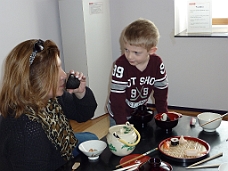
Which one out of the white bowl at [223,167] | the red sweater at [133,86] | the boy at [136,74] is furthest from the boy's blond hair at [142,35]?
the white bowl at [223,167]

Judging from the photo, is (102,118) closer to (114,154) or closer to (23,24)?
(23,24)

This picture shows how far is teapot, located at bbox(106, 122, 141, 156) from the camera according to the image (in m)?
1.39

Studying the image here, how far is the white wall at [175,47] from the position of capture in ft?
10.8

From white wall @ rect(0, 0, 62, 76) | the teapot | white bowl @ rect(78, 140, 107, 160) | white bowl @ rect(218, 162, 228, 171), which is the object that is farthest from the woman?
white wall @ rect(0, 0, 62, 76)

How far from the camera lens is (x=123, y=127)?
1.48 metres

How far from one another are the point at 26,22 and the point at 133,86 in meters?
1.60

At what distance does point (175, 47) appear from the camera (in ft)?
11.6

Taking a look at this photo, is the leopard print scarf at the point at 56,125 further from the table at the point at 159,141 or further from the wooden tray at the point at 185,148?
the wooden tray at the point at 185,148

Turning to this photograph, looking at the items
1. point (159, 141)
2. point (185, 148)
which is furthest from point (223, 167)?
point (159, 141)

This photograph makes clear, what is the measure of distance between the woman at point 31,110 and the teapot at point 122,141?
279 mm

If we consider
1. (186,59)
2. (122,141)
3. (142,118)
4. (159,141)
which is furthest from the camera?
(186,59)

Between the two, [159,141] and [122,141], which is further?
[159,141]

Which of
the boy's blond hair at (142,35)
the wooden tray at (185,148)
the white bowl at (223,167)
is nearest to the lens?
the white bowl at (223,167)

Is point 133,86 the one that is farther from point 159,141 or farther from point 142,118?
point 159,141
